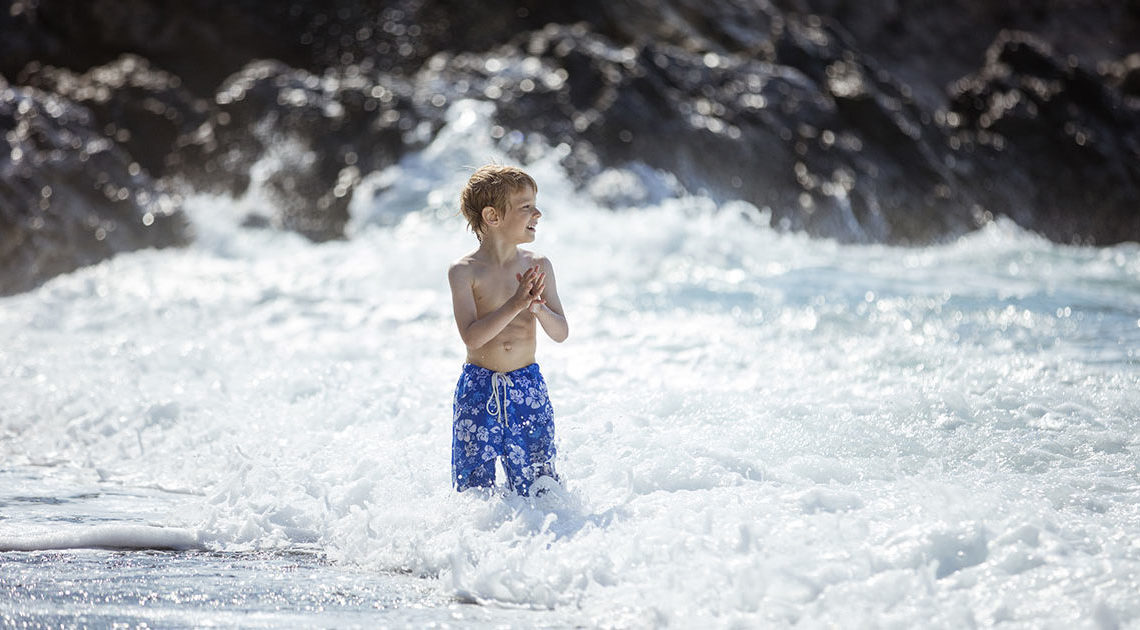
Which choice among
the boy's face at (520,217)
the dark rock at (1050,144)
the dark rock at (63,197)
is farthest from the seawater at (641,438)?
the dark rock at (1050,144)

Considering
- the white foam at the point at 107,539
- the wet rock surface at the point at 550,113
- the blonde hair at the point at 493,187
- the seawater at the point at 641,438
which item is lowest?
the white foam at the point at 107,539

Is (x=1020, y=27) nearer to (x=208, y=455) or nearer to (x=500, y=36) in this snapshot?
(x=500, y=36)

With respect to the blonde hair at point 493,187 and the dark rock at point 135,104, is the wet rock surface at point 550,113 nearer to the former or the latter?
the dark rock at point 135,104

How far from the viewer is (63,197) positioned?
11.1 m

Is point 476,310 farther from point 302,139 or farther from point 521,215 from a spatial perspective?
point 302,139

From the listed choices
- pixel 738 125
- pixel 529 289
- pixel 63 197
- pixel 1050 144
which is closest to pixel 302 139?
pixel 63 197

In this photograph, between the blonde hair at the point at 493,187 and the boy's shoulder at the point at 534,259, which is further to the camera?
the boy's shoulder at the point at 534,259

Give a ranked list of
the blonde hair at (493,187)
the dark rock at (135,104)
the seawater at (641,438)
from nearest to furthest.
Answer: the seawater at (641,438)
the blonde hair at (493,187)
the dark rock at (135,104)

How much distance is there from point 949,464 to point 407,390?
2.64m

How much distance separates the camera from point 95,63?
49.2 feet

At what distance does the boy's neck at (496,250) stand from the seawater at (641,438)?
274 mm

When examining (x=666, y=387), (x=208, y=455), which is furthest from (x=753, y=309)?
(x=208, y=455)

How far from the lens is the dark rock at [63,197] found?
34.1 feet

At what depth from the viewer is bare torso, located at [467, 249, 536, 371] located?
3.65 meters
